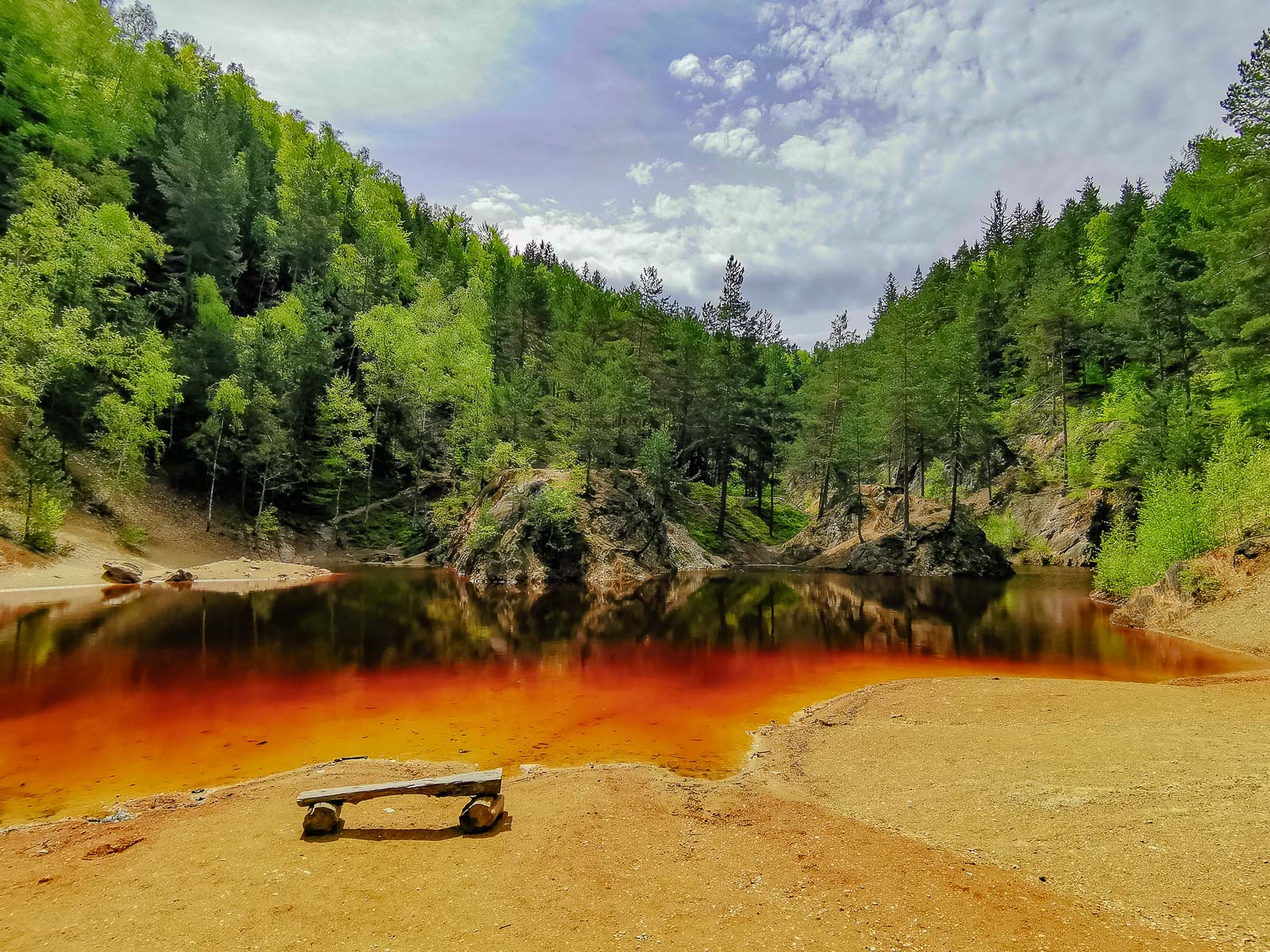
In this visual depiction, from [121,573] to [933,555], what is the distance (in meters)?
49.9

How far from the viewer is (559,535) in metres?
38.0

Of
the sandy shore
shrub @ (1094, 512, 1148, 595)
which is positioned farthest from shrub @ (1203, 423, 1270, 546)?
the sandy shore

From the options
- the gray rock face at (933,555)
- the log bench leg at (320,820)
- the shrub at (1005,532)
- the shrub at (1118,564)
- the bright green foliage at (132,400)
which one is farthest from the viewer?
the shrub at (1005,532)

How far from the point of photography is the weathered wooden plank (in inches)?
248

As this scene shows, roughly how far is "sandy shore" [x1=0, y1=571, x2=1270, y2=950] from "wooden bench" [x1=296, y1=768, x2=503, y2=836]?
6.9 inches

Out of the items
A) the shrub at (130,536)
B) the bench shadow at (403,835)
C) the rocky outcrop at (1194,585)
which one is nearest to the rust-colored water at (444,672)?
the rocky outcrop at (1194,585)

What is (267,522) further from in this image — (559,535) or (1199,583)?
(1199,583)

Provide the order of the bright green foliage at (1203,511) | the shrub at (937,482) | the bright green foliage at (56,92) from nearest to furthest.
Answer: the bright green foliage at (1203,511) → the bright green foliage at (56,92) → the shrub at (937,482)

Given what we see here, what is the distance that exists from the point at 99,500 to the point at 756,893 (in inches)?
1601

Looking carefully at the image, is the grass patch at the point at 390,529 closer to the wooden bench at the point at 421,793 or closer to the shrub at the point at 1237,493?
the wooden bench at the point at 421,793

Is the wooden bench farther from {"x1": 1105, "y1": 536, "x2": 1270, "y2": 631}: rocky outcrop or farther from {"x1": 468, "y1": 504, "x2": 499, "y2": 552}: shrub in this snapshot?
{"x1": 468, "y1": 504, "x2": 499, "y2": 552}: shrub

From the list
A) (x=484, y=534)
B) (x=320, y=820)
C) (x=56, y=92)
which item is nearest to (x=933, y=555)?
(x=484, y=534)

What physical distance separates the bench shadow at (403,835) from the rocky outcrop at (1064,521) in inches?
1817

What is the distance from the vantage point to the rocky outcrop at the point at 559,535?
37312 mm
